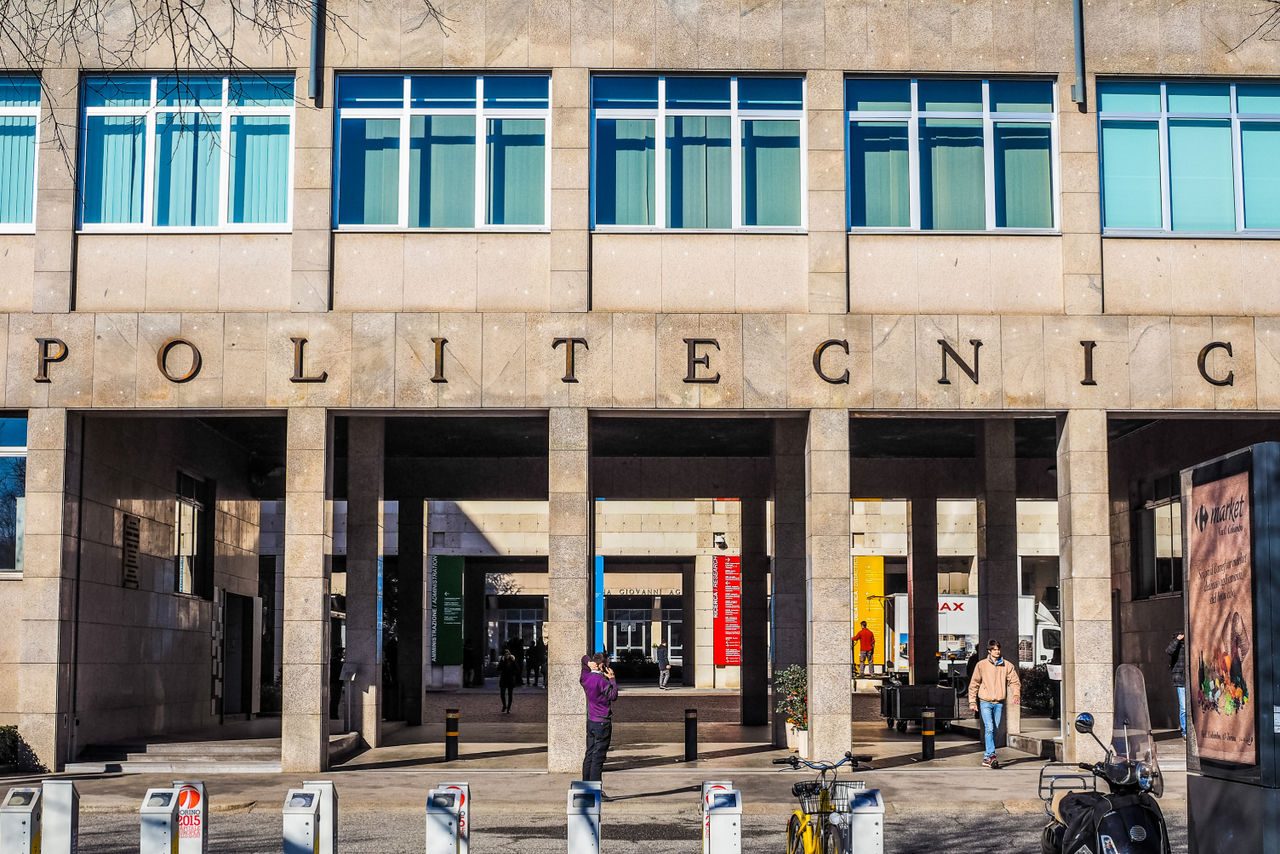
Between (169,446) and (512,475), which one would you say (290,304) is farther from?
(512,475)

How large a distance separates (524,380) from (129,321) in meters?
5.58

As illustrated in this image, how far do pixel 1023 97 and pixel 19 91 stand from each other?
14.6 meters

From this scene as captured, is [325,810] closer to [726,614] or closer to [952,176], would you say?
[952,176]

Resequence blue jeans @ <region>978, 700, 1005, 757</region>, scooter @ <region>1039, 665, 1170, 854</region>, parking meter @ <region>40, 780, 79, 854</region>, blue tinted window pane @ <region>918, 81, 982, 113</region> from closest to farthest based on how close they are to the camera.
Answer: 1. scooter @ <region>1039, 665, 1170, 854</region>
2. parking meter @ <region>40, 780, 79, 854</region>
3. blue jeans @ <region>978, 700, 1005, 757</region>
4. blue tinted window pane @ <region>918, 81, 982, 113</region>

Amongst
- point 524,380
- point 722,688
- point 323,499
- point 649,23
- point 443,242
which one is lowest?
point 722,688

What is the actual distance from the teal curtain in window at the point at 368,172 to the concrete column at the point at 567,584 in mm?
3964

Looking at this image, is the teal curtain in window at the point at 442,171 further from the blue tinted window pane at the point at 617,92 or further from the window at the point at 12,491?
the window at the point at 12,491

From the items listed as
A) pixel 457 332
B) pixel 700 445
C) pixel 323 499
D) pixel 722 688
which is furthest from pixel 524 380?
pixel 722 688

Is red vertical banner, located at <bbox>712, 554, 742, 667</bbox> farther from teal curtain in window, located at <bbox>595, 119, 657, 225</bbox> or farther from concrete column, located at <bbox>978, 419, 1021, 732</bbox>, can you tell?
teal curtain in window, located at <bbox>595, 119, 657, 225</bbox>

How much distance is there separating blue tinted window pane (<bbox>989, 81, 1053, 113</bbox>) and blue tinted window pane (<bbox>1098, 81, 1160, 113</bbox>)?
2.51ft

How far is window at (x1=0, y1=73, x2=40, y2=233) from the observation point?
896 inches

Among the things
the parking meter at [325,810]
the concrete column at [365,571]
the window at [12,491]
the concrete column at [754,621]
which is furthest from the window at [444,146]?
the parking meter at [325,810]

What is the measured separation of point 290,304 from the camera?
73.0 ft

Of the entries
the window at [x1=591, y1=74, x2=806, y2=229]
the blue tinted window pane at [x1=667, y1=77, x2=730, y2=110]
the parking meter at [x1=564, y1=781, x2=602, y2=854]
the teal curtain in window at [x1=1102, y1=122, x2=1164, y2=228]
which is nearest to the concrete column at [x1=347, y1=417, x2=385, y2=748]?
the window at [x1=591, y1=74, x2=806, y2=229]
